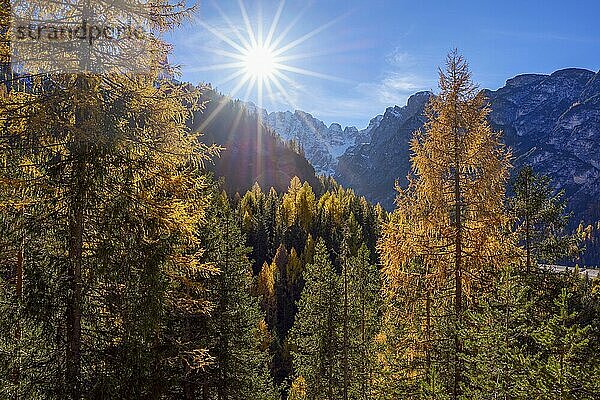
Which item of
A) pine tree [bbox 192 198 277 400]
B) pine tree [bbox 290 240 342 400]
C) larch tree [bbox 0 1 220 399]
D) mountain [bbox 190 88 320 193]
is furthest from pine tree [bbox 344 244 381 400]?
mountain [bbox 190 88 320 193]

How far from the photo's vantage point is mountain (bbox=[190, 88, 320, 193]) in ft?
509

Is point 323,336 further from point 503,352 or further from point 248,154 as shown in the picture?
point 248,154

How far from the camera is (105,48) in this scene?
6438 millimetres

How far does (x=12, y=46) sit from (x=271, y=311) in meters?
44.7

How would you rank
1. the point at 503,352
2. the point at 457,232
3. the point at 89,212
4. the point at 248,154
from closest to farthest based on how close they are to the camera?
the point at 89,212 < the point at 503,352 < the point at 457,232 < the point at 248,154

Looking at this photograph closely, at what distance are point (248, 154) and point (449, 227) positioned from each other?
162080mm

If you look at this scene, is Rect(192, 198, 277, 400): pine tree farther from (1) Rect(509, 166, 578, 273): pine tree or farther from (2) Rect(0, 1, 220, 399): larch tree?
(1) Rect(509, 166, 578, 273): pine tree

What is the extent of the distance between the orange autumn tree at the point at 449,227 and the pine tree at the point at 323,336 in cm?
882

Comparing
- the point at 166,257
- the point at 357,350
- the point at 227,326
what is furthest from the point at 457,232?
the point at 357,350

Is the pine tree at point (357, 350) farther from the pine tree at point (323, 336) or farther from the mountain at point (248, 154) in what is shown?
the mountain at point (248, 154)

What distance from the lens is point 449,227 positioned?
10461 mm

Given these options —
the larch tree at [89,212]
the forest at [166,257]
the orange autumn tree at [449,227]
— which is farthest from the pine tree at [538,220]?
the larch tree at [89,212]

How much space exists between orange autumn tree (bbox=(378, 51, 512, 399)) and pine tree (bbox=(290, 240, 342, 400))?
8.82 m

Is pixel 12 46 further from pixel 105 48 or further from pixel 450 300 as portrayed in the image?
pixel 450 300
